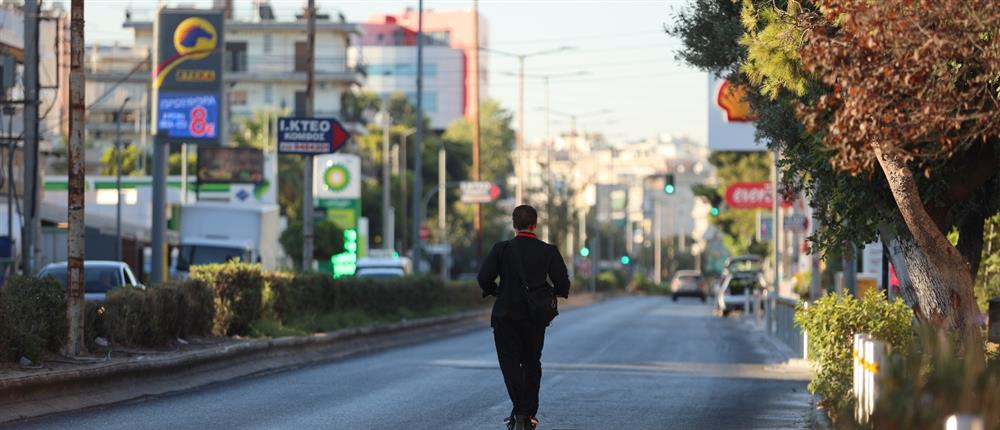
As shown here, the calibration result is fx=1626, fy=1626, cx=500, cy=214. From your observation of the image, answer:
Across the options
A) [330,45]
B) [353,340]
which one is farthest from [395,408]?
[330,45]

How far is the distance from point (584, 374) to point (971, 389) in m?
14.3

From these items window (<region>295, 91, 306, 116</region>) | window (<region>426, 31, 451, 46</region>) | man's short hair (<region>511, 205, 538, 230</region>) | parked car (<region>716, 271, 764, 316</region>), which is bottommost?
parked car (<region>716, 271, 764, 316</region>)

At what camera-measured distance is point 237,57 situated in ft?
336

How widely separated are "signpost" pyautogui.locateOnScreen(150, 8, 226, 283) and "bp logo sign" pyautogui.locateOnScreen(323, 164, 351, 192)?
33.6 metres

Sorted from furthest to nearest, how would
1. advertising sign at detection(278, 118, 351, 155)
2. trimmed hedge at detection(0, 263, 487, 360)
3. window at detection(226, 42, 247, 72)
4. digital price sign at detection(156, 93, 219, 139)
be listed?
window at detection(226, 42, 247, 72) → digital price sign at detection(156, 93, 219, 139) → advertising sign at detection(278, 118, 351, 155) → trimmed hedge at detection(0, 263, 487, 360)

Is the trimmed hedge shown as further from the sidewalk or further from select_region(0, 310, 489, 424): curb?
the sidewalk

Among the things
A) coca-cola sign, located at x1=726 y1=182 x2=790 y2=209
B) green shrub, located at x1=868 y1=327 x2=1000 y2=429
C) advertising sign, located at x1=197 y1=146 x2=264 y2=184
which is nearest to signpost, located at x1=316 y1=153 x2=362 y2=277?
advertising sign, located at x1=197 y1=146 x2=264 y2=184

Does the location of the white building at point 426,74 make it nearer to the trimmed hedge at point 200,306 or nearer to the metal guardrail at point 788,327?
the trimmed hedge at point 200,306

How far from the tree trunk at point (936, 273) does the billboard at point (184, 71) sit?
97.1 feet

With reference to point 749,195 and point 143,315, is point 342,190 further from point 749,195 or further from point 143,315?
point 143,315

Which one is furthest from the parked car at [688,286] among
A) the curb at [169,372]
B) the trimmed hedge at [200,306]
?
the curb at [169,372]

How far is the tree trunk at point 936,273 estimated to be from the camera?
13.3 metres

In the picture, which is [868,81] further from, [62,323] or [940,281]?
[62,323]

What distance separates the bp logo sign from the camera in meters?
77.2
